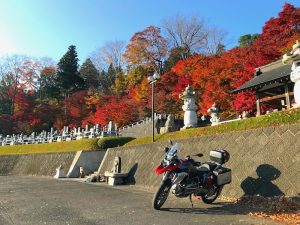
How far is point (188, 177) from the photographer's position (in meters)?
8.23

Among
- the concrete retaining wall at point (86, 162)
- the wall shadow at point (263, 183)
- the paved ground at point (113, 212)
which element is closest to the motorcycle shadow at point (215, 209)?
the paved ground at point (113, 212)

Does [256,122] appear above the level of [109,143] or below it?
below

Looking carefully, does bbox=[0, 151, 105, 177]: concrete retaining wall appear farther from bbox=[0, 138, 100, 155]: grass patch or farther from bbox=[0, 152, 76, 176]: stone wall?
bbox=[0, 138, 100, 155]: grass patch

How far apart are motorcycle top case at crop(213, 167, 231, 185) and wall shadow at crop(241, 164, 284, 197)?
58 centimetres

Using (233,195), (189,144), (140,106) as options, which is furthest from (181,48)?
(233,195)

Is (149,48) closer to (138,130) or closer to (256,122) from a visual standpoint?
(138,130)

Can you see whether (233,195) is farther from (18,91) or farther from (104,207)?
(18,91)

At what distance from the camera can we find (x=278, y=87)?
21219mm

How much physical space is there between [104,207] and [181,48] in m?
45.3

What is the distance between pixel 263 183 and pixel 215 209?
1.76 meters

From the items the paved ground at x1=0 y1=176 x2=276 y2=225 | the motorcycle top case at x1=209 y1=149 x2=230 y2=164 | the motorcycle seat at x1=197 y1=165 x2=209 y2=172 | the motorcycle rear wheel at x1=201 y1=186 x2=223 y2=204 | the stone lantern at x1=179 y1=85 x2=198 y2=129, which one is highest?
the stone lantern at x1=179 y1=85 x2=198 y2=129

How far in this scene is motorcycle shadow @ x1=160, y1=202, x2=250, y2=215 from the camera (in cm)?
751

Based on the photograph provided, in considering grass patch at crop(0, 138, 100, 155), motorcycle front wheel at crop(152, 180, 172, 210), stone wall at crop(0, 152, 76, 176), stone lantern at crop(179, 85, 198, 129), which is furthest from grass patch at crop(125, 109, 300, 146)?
stone wall at crop(0, 152, 76, 176)

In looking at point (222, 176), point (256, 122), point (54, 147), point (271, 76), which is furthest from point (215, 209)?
point (54, 147)
